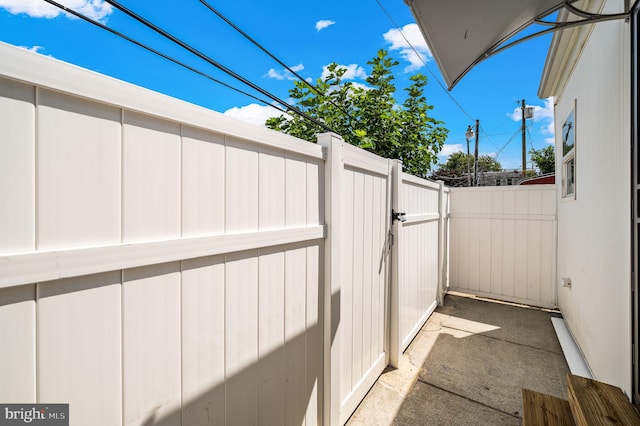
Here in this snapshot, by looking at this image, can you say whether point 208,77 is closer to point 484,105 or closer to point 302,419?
point 302,419

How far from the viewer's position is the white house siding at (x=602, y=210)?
5.51 feet

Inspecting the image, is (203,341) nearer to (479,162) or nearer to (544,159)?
(544,159)

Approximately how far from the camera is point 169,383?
3.18 feet

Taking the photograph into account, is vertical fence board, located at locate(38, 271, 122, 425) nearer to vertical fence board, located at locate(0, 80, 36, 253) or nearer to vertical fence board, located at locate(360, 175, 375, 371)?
vertical fence board, located at locate(0, 80, 36, 253)

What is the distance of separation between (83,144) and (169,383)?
2.43 feet

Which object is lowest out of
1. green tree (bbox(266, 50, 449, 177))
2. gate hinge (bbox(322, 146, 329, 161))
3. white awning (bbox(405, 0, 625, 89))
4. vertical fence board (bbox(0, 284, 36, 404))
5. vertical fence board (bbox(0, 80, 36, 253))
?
vertical fence board (bbox(0, 284, 36, 404))

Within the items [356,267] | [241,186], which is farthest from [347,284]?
[241,186]

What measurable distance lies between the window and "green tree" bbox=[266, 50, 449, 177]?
1542 mm

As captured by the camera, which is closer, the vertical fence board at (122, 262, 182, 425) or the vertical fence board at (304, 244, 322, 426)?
the vertical fence board at (122, 262, 182, 425)

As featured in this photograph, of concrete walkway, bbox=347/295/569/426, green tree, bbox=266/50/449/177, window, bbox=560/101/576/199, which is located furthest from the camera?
green tree, bbox=266/50/449/177

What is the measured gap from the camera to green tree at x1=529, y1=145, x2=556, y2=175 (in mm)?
19656

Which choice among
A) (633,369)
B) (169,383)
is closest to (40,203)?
(169,383)

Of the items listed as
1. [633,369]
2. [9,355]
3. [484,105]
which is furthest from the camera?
[484,105]

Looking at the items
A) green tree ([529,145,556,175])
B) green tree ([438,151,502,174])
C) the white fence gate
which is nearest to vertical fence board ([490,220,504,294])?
the white fence gate
